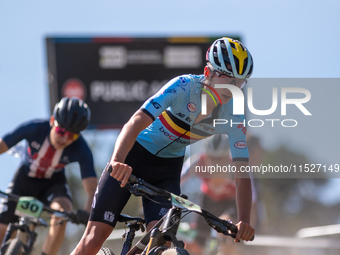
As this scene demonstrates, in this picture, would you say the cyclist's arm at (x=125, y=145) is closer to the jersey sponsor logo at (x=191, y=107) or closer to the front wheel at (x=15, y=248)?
the jersey sponsor logo at (x=191, y=107)

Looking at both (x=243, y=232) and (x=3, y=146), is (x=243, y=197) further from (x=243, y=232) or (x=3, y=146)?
(x=3, y=146)

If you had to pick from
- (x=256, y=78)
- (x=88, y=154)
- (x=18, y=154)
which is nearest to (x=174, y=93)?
(x=88, y=154)

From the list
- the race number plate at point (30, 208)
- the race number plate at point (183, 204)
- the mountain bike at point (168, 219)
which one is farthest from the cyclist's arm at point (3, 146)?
the race number plate at point (183, 204)

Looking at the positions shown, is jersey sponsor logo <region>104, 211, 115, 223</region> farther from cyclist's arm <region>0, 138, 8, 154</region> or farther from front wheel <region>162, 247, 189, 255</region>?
cyclist's arm <region>0, 138, 8, 154</region>

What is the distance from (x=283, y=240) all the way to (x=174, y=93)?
502 centimetres

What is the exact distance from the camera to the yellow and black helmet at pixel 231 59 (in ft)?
14.4

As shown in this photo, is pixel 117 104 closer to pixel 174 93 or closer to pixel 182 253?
pixel 174 93

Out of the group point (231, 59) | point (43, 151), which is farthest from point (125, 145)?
point (43, 151)

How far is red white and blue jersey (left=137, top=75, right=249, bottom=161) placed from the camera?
450 centimetres

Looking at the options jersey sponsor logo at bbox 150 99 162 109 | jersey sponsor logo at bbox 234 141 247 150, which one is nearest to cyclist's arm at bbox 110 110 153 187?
jersey sponsor logo at bbox 150 99 162 109

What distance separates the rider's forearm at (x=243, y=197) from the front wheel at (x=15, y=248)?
308 centimetres

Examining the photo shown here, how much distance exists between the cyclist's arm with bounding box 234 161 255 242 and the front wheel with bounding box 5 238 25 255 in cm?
308

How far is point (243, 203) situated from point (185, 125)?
920 mm

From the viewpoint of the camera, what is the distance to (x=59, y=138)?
6945mm
